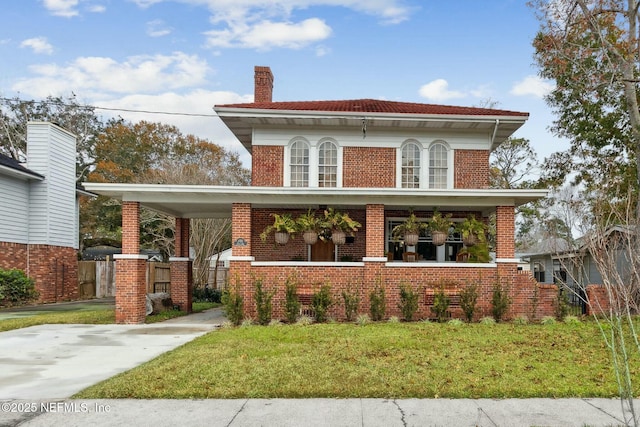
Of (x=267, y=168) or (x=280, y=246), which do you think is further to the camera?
(x=267, y=168)

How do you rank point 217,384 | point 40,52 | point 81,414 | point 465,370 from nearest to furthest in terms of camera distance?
point 81,414
point 217,384
point 465,370
point 40,52

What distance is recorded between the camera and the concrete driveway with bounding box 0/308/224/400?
24.2ft

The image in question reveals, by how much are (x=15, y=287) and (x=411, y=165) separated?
1507 centimetres

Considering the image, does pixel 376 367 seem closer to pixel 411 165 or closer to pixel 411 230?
pixel 411 230

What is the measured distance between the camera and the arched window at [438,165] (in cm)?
1730

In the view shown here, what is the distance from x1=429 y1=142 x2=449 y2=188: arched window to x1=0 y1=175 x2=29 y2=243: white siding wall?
15.8 metres

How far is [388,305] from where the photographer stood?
1444cm

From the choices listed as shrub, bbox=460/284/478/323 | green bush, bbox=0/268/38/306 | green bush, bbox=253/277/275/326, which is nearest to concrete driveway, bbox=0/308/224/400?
green bush, bbox=253/277/275/326

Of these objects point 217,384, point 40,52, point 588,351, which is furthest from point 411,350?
point 40,52

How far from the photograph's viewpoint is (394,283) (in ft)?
47.7

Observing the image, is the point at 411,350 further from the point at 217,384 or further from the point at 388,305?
the point at 388,305

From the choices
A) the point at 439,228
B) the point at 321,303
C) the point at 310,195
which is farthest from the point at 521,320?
the point at 310,195

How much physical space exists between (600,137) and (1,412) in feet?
74.4

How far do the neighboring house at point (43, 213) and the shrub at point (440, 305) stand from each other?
1585cm
